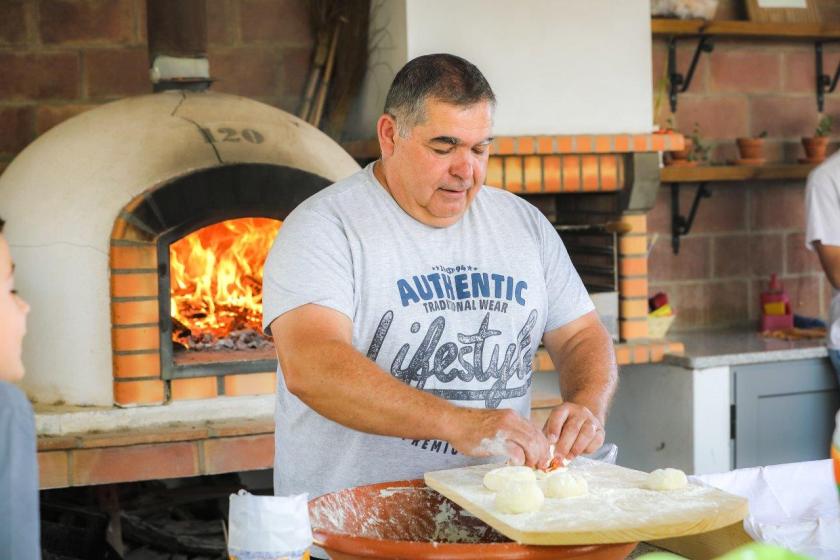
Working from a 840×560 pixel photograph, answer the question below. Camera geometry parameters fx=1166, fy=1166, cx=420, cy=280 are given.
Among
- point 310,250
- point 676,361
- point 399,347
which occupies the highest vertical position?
point 310,250

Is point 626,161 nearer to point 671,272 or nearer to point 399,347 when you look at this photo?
point 671,272

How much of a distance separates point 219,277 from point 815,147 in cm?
262

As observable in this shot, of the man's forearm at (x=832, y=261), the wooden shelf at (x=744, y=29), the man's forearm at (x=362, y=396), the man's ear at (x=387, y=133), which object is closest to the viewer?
the man's forearm at (x=362, y=396)

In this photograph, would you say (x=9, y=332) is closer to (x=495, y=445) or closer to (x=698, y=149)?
(x=495, y=445)

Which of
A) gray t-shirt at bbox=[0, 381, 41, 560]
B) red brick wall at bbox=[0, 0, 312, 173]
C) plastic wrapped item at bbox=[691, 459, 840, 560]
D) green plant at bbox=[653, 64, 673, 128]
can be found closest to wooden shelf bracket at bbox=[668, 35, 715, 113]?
green plant at bbox=[653, 64, 673, 128]

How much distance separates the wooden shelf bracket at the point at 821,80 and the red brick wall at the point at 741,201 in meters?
0.03

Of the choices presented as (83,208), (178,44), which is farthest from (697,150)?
(83,208)

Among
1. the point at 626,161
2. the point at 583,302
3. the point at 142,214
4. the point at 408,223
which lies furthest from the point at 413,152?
the point at 626,161

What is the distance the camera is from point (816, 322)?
477cm

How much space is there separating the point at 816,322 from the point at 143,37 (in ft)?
9.40

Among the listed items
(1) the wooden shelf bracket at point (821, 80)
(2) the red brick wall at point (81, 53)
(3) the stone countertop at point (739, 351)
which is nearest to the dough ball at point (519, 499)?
(3) the stone countertop at point (739, 351)

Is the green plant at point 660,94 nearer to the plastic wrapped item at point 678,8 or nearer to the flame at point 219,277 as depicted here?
the plastic wrapped item at point 678,8

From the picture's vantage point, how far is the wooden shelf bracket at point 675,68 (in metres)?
4.75

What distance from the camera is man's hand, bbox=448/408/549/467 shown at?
1904mm
